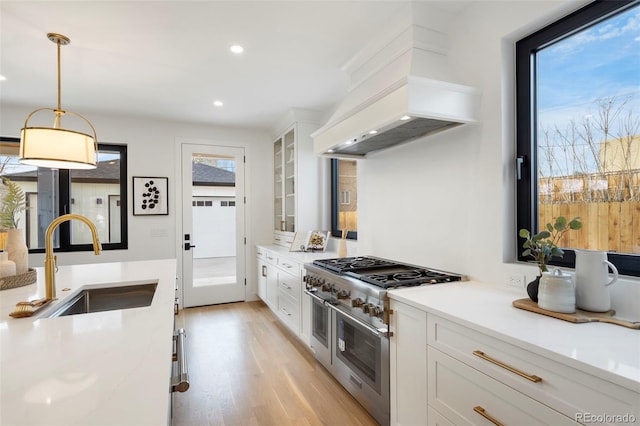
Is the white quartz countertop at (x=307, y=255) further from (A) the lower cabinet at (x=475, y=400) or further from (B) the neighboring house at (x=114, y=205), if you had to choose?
(A) the lower cabinet at (x=475, y=400)

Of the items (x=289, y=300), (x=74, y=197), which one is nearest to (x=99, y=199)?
(x=74, y=197)

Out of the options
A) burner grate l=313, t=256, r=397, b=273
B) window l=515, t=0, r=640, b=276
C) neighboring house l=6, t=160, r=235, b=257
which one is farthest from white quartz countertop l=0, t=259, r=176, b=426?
neighboring house l=6, t=160, r=235, b=257

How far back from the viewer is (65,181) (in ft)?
13.4

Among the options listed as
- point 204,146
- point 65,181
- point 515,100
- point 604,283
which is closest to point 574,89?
point 515,100

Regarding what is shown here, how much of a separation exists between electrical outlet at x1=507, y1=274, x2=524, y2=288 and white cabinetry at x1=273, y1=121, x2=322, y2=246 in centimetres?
265

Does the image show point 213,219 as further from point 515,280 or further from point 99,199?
point 515,280

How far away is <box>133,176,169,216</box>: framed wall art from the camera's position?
4.35 metres

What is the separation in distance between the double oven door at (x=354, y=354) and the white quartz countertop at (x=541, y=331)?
439mm

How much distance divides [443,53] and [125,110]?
3698 mm

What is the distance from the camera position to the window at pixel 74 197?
3.92 m

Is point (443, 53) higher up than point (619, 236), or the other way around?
point (443, 53)

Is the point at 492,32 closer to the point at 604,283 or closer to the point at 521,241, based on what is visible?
the point at 521,241

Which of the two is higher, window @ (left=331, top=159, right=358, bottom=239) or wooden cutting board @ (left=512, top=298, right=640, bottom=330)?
window @ (left=331, top=159, right=358, bottom=239)

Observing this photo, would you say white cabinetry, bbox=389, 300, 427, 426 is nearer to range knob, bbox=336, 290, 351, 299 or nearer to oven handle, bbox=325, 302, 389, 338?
oven handle, bbox=325, 302, 389, 338
